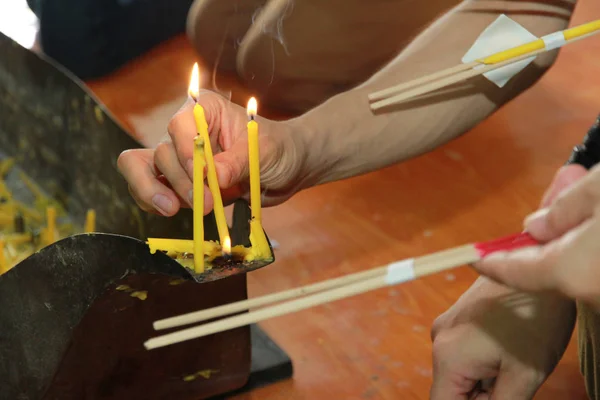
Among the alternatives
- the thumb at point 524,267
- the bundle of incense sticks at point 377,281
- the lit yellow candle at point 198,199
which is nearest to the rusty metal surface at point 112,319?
the lit yellow candle at point 198,199

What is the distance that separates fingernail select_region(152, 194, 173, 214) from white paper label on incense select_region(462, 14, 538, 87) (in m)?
0.38

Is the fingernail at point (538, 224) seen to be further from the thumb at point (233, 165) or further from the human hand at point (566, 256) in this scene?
the thumb at point (233, 165)

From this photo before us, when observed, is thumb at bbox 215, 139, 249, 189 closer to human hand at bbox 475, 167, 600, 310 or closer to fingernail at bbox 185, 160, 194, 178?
fingernail at bbox 185, 160, 194, 178

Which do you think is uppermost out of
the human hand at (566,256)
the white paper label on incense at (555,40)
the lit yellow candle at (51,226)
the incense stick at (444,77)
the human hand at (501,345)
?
the white paper label on incense at (555,40)

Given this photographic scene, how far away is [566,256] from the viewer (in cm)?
38

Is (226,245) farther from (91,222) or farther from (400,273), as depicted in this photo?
(91,222)

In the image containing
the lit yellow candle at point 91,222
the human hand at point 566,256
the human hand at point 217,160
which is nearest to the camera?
the human hand at point 566,256

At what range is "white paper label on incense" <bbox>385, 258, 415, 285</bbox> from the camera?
0.45 metres

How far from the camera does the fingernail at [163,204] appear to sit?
0.68 m

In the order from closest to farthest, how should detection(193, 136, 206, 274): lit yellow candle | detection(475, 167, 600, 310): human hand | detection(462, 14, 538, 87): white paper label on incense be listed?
1. detection(475, 167, 600, 310): human hand
2. detection(193, 136, 206, 274): lit yellow candle
3. detection(462, 14, 538, 87): white paper label on incense

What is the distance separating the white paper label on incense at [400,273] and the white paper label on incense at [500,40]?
0.43 meters

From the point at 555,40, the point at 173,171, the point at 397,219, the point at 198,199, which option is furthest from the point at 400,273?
the point at 397,219

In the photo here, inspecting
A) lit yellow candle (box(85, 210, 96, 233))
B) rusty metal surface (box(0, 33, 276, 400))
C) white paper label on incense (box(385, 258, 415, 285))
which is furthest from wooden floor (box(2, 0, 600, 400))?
white paper label on incense (box(385, 258, 415, 285))

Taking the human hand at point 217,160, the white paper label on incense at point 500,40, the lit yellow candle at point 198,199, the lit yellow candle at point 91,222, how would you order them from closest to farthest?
1. the lit yellow candle at point 198,199
2. the human hand at point 217,160
3. the white paper label on incense at point 500,40
4. the lit yellow candle at point 91,222
